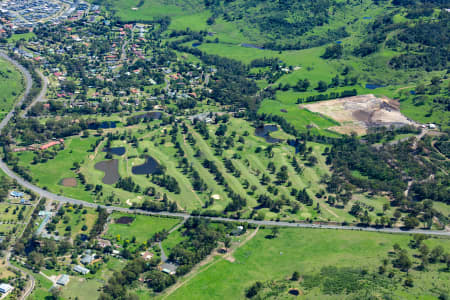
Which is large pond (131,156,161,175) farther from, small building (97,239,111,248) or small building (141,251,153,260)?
small building (141,251,153,260)

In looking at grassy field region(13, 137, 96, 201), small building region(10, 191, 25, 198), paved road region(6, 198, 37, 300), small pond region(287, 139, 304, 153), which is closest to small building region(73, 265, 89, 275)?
paved road region(6, 198, 37, 300)

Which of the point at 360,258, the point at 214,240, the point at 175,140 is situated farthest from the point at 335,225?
the point at 175,140

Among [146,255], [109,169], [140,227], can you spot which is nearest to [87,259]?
[146,255]

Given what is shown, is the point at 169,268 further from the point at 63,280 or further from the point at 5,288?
the point at 5,288

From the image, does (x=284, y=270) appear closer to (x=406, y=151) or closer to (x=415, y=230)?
(x=415, y=230)

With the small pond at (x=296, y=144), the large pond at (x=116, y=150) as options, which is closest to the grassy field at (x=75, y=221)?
the large pond at (x=116, y=150)

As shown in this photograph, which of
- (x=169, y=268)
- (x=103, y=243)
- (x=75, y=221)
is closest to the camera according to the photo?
(x=169, y=268)
